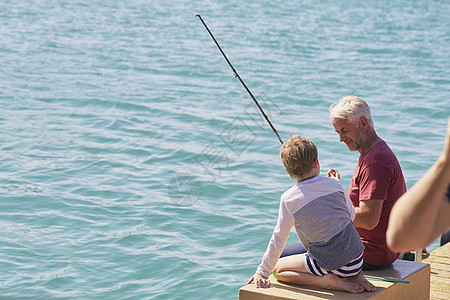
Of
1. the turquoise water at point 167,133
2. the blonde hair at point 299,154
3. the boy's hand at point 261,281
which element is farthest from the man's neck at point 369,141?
the turquoise water at point 167,133

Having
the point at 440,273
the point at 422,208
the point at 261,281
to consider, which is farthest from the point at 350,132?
the point at 422,208

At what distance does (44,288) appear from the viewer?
4.52m

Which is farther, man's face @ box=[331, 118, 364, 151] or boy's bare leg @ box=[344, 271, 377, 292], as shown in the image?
man's face @ box=[331, 118, 364, 151]

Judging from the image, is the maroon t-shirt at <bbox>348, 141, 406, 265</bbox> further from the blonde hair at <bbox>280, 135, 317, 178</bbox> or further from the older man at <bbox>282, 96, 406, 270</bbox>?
the blonde hair at <bbox>280, 135, 317, 178</bbox>

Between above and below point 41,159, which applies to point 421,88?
below

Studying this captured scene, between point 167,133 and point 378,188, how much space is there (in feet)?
19.1

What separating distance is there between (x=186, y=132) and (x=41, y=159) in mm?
2034

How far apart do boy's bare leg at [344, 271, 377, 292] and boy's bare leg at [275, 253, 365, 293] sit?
0.01 meters

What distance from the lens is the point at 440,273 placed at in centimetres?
374

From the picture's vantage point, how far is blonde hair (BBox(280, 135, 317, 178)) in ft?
8.61

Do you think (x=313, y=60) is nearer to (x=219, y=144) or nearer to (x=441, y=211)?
(x=219, y=144)

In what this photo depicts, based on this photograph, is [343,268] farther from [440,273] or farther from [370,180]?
[440,273]

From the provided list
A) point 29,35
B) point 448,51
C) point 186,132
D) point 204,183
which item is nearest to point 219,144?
point 186,132

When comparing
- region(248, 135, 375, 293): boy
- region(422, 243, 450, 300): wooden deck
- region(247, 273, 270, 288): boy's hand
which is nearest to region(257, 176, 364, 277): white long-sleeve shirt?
region(248, 135, 375, 293): boy
